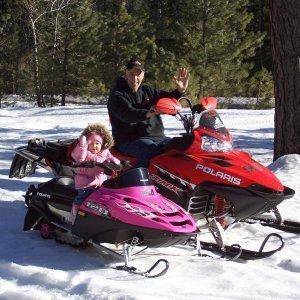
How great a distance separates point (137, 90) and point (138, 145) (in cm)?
70

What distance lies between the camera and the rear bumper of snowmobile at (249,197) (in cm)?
496

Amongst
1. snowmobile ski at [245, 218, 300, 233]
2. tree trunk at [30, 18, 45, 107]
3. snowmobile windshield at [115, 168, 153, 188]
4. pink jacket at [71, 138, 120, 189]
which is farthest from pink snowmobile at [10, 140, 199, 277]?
tree trunk at [30, 18, 45, 107]

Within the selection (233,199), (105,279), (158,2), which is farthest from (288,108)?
(158,2)

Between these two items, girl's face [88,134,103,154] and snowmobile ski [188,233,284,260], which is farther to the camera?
girl's face [88,134,103,154]

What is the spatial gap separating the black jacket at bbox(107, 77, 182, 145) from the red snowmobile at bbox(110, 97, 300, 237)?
0.55 meters

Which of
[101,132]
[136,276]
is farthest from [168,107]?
[136,276]

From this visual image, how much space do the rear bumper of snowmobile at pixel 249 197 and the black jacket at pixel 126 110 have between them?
118cm

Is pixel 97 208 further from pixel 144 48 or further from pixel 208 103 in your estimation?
pixel 144 48

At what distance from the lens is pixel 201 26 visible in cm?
2656

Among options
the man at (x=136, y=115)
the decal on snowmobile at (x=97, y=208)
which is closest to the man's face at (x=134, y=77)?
the man at (x=136, y=115)

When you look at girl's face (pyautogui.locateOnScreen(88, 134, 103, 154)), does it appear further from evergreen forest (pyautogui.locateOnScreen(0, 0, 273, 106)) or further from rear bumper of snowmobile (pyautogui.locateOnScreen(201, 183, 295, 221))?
evergreen forest (pyautogui.locateOnScreen(0, 0, 273, 106))

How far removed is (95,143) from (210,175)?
1.09 meters

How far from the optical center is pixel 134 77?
19.6 feet

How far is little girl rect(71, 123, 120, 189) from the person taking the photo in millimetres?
5117
